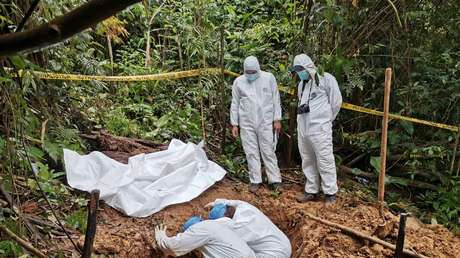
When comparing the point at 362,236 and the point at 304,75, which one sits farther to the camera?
the point at 304,75

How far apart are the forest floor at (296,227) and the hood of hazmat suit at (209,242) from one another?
0.36m

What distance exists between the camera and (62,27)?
74 centimetres

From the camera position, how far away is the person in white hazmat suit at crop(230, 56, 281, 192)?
18.7 ft

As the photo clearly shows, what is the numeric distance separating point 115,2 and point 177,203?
4406 mm

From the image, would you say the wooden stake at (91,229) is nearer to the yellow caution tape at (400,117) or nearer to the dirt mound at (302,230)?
the dirt mound at (302,230)

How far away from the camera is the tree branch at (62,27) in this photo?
2.36 feet

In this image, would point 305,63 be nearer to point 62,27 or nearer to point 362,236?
point 362,236

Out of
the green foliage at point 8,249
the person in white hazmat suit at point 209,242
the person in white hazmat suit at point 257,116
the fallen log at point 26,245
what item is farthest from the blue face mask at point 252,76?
the fallen log at point 26,245

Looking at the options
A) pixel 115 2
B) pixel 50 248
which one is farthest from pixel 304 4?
pixel 115 2

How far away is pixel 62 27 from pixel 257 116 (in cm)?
500

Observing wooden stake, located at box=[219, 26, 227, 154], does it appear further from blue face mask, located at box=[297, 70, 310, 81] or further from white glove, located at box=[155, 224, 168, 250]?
white glove, located at box=[155, 224, 168, 250]

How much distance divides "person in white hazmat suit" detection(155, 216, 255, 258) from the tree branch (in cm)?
356

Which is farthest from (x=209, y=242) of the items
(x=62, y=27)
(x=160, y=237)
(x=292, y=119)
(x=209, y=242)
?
(x=62, y=27)

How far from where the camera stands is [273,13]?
873 cm
